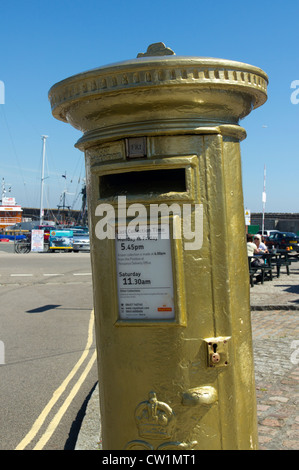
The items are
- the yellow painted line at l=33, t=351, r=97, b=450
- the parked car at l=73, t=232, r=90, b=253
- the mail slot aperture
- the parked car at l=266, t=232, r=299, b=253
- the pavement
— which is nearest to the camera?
the mail slot aperture

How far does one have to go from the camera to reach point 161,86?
1780 millimetres

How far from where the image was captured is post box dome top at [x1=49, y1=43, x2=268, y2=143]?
1779mm

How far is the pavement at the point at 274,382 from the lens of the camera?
361 centimetres

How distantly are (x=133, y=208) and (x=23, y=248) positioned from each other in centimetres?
2663

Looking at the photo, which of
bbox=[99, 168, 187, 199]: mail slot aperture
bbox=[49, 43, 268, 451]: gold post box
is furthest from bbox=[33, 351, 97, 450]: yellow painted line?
bbox=[99, 168, 187, 199]: mail slot aperture

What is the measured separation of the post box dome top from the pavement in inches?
101

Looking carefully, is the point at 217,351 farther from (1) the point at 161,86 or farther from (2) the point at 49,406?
(2) the point at 49,406

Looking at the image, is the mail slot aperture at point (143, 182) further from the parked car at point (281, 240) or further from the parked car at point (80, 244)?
the parked car at point (80, 244)

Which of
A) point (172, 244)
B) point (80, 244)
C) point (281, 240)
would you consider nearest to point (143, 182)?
point (172, 244)

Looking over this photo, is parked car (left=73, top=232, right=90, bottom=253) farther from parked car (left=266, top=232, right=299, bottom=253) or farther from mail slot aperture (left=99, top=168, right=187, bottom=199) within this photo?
mail slot aperture (left=99, top=168, right=187, bottom=199)

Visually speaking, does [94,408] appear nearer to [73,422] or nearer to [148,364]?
[73,422]

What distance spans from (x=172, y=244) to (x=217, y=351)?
0.45m
